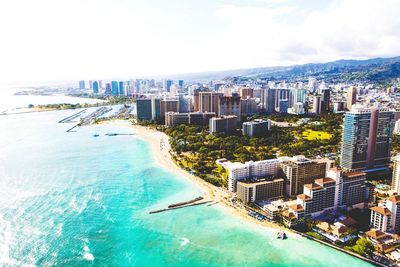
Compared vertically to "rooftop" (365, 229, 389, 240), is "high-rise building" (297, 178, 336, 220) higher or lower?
higher

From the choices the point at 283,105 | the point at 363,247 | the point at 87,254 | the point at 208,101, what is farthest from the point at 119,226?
the point at 283,105

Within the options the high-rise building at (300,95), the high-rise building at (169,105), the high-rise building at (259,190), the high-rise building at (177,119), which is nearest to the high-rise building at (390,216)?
the high-rise building at (259,190)

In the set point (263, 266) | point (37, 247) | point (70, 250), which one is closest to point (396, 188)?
point (263, 266)

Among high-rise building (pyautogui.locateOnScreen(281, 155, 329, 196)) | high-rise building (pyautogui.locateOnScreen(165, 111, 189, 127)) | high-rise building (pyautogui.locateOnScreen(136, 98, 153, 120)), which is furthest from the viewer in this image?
high-rise building (pyautogui.locateOnScreen(136, 98, 153, 120))

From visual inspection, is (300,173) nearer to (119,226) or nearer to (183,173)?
(183,173)

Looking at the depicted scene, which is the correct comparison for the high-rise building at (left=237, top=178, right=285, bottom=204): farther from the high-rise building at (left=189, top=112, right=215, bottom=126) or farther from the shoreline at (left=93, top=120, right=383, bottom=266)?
the high-rise building at (left=189, top=112, right=215, bottom=126)

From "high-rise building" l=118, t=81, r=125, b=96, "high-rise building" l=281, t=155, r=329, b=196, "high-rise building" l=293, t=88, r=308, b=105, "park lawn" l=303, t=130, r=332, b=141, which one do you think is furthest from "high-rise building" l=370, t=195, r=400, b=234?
"high-rise building" l=118, t=81, r=125, b=96

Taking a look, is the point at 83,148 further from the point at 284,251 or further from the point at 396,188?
the point at 396,188
